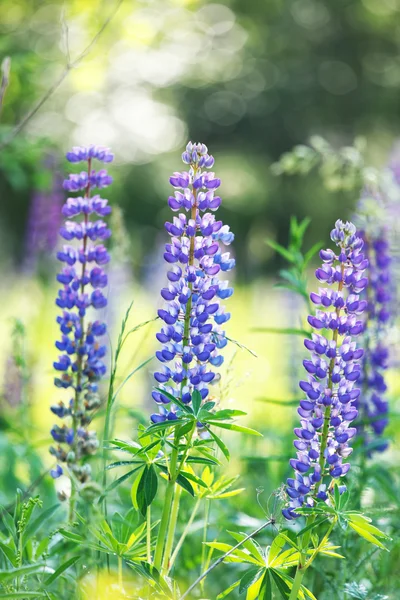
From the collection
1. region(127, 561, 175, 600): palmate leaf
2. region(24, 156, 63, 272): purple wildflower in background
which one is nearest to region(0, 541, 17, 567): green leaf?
region(127, 561, 175, 600): palmate leaf

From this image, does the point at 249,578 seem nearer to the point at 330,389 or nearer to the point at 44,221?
the point at 330,389

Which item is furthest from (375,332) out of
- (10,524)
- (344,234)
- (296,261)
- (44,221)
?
(44,221)

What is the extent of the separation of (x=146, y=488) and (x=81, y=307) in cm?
56

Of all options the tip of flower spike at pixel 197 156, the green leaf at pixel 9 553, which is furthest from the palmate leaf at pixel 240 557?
the tip of flower spike at pixel 197 156

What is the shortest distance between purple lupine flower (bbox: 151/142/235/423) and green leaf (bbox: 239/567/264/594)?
0.39 metres

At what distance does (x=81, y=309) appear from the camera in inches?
81.9

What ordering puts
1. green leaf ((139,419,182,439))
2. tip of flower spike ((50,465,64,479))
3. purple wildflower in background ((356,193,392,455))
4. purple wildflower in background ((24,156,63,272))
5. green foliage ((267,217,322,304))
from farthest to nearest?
purple wildflower in background ((24,156,63,272)), purple wildflower in background ((356,193,392,455)), green foliage ((267,217,322,304)), tip of flower spike ((50,465,64,479)), green leaf ((139,419,182,439))

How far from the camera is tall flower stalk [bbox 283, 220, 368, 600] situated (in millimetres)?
→ 1693

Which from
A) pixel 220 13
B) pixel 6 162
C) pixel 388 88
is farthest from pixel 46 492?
pixel 388 88

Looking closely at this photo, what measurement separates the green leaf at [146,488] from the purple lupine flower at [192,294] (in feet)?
0.43

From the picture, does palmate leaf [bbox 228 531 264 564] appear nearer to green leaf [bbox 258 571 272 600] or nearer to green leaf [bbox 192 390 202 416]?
green leaf [bbox 258 571 272 600]

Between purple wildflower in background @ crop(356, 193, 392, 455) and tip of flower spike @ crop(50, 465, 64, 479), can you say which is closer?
tip of flower spike @ crop(50, 465, 64, 479)

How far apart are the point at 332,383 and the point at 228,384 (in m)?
0.38

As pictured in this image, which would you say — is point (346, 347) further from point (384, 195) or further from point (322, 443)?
point (384, 195)
